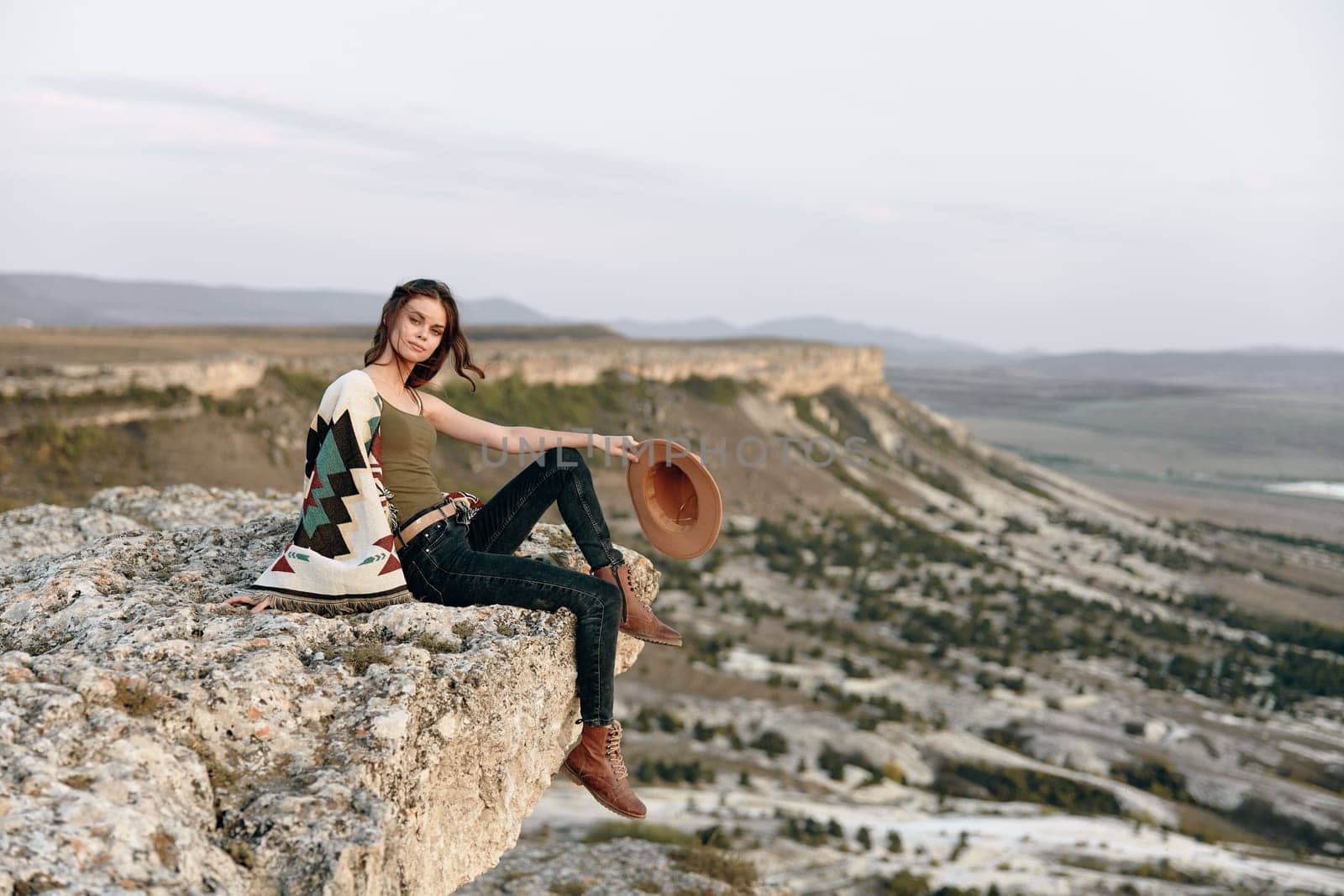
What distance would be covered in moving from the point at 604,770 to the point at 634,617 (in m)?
0.91

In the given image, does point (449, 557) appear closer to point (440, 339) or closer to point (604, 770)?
point (440, 339)

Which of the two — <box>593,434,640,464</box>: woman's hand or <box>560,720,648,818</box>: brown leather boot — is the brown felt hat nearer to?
<box>593,434,640,464</box>: woman's hand

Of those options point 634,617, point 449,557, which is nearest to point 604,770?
point 634,617

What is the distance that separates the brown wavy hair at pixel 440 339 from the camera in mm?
4934

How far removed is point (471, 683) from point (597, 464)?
3807cm

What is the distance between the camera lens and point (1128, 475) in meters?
96.3

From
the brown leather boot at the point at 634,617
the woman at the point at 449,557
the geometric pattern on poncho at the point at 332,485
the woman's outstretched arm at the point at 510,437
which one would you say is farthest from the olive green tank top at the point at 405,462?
the brown leather boot at the point at 634,617

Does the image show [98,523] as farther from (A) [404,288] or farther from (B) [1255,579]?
(B) [1255,579]

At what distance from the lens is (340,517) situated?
4.52m

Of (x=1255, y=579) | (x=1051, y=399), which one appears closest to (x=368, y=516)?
(x=1255, y=579)

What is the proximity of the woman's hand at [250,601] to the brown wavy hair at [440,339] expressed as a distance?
1425mm

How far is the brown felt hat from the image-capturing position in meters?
5.39

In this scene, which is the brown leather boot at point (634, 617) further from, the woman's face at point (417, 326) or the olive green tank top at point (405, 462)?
the woman's face at point (417, 326)

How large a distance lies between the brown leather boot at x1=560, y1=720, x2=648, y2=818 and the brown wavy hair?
2.23m
